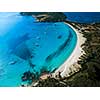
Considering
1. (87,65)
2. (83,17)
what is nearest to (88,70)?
(87,65)

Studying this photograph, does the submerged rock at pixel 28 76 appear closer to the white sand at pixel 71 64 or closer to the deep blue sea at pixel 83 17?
the white sand at pixel 71 64

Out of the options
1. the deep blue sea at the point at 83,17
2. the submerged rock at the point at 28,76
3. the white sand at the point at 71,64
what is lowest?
the submerged rock at the point at 28,76

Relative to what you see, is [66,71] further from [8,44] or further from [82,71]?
[8,44]

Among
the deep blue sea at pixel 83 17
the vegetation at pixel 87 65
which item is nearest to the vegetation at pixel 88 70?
the vegetation at pixel 87 65

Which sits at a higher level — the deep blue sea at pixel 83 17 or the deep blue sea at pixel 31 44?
the deep blue sea at pixel 83 17

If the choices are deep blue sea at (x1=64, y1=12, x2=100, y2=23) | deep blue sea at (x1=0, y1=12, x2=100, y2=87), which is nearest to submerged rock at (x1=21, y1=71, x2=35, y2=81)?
deep blue sea at (x1=0, y1=12, x2=100, y2=87)

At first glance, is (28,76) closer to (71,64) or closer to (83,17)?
(71,64)
